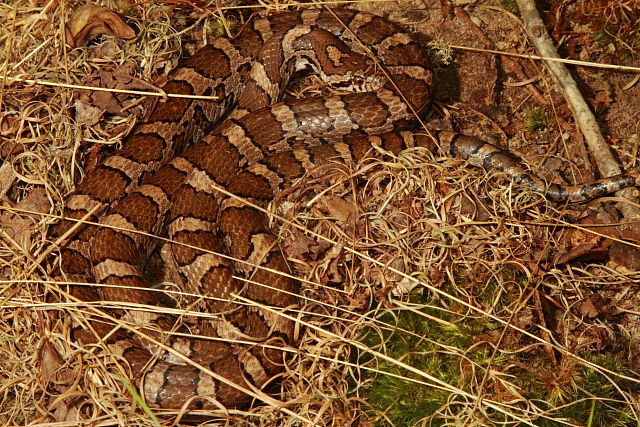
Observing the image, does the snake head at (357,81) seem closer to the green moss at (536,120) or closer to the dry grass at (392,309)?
the dry grass at (392,309)

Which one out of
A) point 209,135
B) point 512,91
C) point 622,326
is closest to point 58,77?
point 209,135

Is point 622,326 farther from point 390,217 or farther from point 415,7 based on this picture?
point 415,7

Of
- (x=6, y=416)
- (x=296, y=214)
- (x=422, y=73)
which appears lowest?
(x=6, y=416)

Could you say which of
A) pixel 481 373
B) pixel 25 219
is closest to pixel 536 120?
pixel 481 373

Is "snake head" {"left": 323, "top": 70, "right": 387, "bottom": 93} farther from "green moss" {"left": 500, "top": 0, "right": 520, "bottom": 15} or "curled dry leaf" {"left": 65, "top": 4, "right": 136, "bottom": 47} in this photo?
"curled dry leaf" {"left": 65, "top": 4, "right": 136, "bottom": 47}

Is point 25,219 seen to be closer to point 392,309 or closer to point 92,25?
point 92,25

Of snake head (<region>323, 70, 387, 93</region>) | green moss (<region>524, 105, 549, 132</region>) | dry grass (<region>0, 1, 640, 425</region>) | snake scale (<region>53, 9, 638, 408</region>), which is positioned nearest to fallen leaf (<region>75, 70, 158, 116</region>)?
dry grass (<region>0, 1, 640, 425</region>)

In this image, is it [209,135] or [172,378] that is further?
[209,135]
